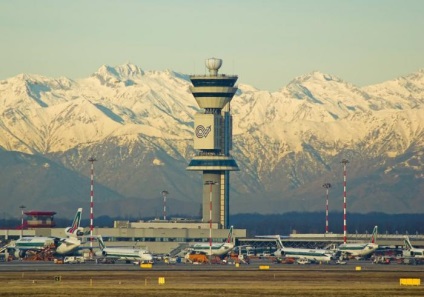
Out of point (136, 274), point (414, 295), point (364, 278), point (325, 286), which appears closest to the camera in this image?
point (414, 295)

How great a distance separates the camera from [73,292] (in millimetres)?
149750

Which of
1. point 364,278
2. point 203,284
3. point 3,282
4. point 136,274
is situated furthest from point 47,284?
point 364,278

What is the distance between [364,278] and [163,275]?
2839 cm

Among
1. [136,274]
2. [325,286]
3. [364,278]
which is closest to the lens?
[325,286]

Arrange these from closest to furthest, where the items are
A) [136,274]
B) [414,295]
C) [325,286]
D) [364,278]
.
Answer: [414,295] → [325,286] → [364,278] → [136,274]

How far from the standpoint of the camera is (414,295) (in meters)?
144

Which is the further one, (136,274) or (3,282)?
(136,274)

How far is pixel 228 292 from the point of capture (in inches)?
5950

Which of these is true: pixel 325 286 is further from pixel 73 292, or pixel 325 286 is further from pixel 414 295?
pixel 73 292

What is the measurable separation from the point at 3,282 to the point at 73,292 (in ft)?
81.7

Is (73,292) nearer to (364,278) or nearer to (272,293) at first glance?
(272,293)

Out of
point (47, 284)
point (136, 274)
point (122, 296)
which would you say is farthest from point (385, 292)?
point (136, 274)

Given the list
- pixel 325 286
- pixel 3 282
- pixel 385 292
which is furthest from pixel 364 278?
pixel 3 282

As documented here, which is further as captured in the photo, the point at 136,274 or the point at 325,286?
the point at 136,274
